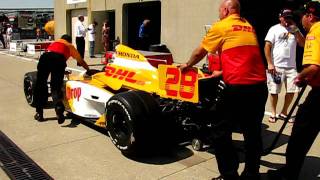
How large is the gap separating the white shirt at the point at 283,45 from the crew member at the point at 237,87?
9.00 ft

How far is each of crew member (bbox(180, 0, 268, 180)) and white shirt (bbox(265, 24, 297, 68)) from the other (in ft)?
9.00

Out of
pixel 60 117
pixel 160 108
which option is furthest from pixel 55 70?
pixel 160 108

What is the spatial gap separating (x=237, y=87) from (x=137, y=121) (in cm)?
133

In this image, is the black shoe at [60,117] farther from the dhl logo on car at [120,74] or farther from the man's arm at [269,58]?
the man's arm at [269,58]

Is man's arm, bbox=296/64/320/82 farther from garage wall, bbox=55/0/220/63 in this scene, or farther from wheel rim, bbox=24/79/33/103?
garage wall, bbox=55/0/220/63

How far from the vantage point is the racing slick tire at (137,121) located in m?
4.53

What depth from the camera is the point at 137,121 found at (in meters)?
4.52

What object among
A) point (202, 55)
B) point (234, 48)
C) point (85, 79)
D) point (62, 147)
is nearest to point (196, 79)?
point (202, 55)

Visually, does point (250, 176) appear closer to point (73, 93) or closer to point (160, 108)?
point (160, 108)

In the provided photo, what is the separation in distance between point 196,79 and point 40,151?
227 cm

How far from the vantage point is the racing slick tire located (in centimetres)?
453

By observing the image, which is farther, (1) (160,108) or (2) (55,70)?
(2) (55,70)

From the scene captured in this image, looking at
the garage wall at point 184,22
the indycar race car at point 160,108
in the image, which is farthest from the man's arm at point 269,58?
the garage wall at point 184,22

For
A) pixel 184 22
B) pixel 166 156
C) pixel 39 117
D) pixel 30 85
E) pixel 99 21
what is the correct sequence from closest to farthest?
pixel 166 156 → pixel 39 117 → pixel 30 85 → pixel 184 22 → pixel 99 21
